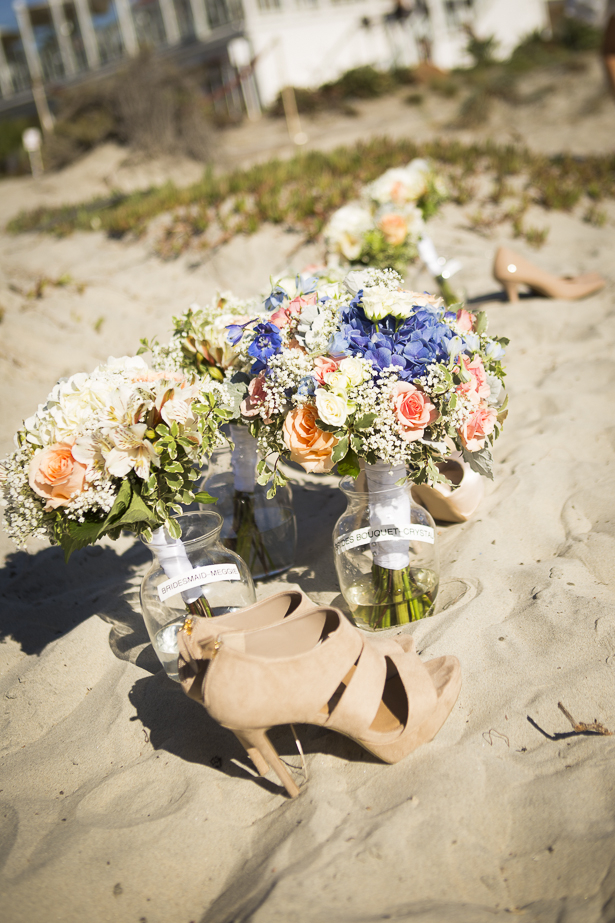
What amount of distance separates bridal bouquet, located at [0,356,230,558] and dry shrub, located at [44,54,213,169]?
14089 millimetres

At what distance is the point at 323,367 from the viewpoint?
1.84m

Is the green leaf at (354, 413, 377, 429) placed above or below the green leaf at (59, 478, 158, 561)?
above

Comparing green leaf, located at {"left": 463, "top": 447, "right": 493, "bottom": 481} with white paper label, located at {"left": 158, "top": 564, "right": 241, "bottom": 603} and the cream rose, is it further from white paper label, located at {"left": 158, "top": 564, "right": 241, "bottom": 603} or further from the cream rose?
white paper label, located at {"left": 158, "top": 564, "right": 241, "bottom": 603}

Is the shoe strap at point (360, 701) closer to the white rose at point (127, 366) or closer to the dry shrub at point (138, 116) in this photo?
the white rose at point (127, 366)

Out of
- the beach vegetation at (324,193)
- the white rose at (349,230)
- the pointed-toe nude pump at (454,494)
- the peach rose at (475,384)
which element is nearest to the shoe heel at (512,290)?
the white rose at (349,230)

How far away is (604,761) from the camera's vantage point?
1.64 metres

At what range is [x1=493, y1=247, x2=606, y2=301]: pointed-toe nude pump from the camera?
539 cm

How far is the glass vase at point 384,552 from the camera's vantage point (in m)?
2.14

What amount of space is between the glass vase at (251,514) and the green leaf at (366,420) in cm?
92

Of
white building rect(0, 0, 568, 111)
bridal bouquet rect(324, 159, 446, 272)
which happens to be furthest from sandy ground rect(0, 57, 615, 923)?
white building rect(0, 0, 568, 111)

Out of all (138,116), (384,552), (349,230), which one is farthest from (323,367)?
(138,116)

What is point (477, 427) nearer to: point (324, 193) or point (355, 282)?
point (355, 282)

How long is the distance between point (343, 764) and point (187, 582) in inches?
29.7

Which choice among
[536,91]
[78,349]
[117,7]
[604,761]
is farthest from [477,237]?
[117,7]
